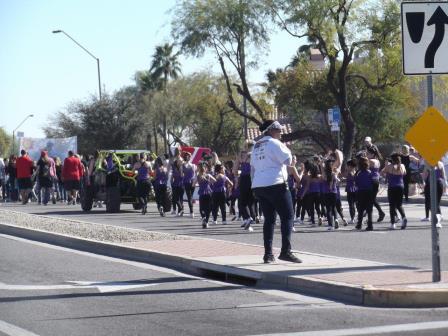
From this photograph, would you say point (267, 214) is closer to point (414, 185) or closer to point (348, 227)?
point (348, 227)

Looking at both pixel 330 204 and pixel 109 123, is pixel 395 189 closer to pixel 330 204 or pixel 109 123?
pixel 330 204

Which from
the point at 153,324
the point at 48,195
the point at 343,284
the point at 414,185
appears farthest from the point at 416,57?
the point at 48,195

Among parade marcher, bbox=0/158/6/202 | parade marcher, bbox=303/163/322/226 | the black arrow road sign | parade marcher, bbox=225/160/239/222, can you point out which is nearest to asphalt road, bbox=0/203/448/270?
parade marcher, bbox=303/163/322/226

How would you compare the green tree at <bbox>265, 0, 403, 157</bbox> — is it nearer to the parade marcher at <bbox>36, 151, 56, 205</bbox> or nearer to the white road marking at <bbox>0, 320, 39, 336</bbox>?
the parade marcher at <bbox>36, 151, 56, 205</bbox>

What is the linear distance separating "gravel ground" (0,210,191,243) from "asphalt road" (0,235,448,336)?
3637 mm

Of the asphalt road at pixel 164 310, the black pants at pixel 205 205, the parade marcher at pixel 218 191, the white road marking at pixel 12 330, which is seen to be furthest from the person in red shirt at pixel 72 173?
the white road marking at pixel 12 330

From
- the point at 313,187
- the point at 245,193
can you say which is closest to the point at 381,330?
the point at 245,193

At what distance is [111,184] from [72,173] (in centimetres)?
520

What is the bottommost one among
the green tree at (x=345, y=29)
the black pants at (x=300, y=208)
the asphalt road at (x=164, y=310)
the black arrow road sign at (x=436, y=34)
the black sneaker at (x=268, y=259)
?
the asphalt road at (x=164, y=310)

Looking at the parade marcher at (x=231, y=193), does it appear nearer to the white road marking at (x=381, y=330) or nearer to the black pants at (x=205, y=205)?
the black pants at (x=205, y=205)

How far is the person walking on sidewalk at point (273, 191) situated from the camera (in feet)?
40.2

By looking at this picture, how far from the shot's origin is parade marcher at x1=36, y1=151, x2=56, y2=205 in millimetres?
31688

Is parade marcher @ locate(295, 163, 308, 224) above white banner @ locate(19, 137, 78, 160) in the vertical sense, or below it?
below

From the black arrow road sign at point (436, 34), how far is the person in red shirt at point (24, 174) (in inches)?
945
